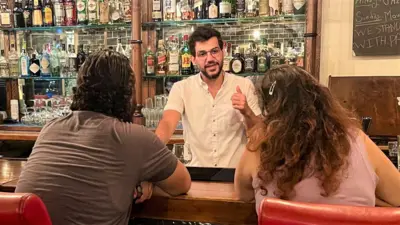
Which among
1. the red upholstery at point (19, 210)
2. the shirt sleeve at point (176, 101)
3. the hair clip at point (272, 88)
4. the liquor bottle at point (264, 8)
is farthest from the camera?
the liquor bottle at point (264, 8)

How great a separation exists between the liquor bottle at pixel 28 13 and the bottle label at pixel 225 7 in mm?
1582

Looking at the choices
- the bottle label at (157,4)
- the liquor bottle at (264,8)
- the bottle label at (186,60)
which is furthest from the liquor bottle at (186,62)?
the liquor bottle at (264,8)

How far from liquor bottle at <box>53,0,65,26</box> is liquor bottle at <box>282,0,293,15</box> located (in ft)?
5.72

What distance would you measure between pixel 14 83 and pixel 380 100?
2.93m

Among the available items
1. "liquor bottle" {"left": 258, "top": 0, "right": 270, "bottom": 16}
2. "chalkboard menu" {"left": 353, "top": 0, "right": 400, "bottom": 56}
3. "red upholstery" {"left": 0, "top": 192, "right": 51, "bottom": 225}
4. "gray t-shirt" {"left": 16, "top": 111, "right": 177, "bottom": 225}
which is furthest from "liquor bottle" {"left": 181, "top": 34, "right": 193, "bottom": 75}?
"red upholstery" {"left": 0, "top": 192, "right": 51, "bottom": 225}

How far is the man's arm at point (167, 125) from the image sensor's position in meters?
2.38

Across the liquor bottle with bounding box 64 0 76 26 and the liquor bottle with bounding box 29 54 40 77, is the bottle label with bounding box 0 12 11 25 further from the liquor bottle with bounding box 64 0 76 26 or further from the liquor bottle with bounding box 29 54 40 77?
the liquor bottle with bounding box 64 0 76 26

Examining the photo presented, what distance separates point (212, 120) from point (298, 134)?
4.25 feet

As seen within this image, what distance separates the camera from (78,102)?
143 cm

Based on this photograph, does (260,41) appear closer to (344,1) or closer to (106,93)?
(344,1)

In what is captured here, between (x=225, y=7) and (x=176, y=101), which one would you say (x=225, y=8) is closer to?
(x=225, y=7)

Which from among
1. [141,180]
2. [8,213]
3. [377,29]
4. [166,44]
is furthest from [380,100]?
[8,213]

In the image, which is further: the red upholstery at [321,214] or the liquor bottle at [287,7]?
the liquor bottle at [287,7]

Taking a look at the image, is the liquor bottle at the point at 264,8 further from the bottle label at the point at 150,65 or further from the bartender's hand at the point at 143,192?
the bartender's hand at the point at 143,192
